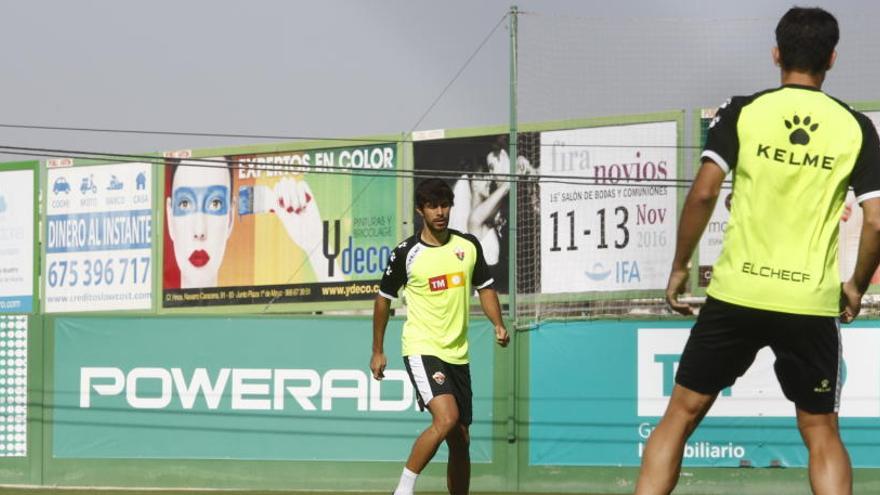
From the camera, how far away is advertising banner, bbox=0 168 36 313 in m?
18.5

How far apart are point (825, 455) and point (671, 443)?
1.79 feet

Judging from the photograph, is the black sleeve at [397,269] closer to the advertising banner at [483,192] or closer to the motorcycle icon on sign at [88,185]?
the advertising banner at [483,192]

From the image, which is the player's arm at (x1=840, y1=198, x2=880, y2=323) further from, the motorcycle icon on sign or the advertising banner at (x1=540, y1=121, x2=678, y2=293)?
the motorcycle icon on sign

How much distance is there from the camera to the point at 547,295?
622 inches

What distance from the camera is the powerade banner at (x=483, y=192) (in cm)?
1709

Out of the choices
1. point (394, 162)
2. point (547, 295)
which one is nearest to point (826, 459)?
point (547, 295)

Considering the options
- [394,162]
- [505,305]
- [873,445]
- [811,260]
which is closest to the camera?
[811,260]

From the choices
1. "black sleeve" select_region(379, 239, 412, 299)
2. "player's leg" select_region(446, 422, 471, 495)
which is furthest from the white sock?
"black sleeve" select_region(379, 239, 412, 299)

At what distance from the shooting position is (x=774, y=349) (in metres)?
5.69

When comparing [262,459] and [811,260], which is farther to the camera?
[262,459]

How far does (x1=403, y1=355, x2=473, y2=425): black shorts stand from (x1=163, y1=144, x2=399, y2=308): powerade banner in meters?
7.87

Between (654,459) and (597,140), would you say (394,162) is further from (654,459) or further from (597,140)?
(654,459)

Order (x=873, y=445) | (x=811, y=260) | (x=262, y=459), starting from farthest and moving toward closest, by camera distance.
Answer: (x=262, y=459), (x=873, y=445), (x=811, y=260)

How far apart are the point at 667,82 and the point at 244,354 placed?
16.0 feet
